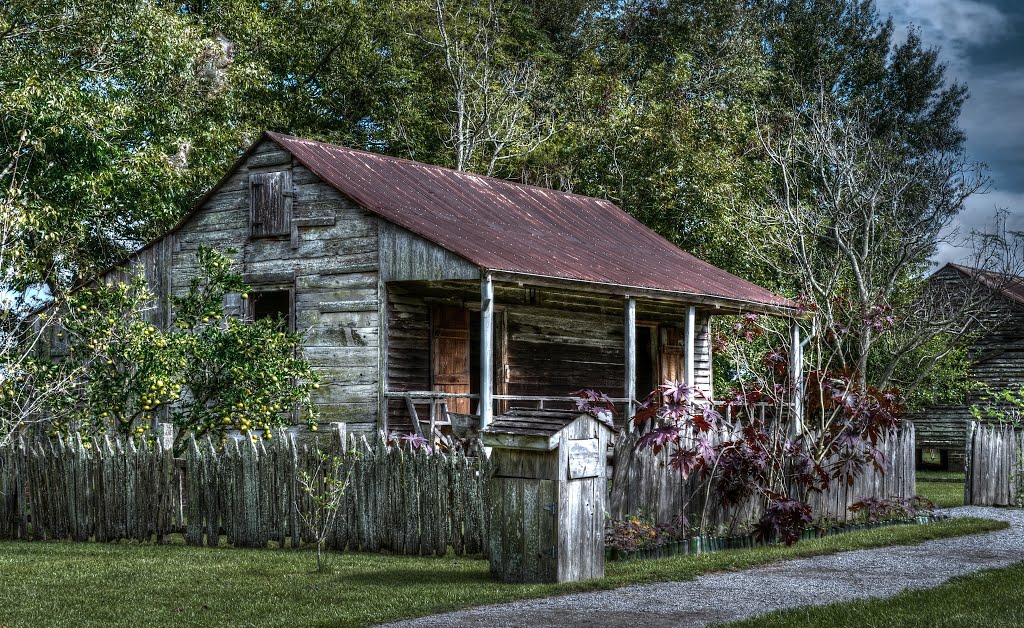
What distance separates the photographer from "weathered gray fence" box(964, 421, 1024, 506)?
17.1 m

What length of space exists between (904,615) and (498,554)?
3210 millimetres

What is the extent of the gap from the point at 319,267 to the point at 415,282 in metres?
1.64

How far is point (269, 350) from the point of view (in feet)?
48.2

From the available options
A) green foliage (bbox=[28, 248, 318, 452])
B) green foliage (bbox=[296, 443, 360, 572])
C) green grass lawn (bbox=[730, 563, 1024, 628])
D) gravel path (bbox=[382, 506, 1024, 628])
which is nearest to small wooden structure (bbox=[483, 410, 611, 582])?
gravel path (bbox=[382, 506, 1024, 628])

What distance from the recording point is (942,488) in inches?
885

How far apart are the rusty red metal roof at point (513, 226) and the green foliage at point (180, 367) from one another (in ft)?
9.62

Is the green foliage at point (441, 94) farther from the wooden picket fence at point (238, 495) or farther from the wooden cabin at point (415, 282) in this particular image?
the wooden picket fence at point (238, 495)

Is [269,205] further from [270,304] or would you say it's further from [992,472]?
[992,472]

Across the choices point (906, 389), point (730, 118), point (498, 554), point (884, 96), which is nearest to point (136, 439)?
point (498, 554)

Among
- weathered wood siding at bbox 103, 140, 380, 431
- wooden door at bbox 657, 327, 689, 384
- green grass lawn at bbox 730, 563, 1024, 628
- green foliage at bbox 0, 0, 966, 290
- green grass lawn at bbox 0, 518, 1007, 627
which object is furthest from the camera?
wooden door at bbox 657, 327, 689, 384

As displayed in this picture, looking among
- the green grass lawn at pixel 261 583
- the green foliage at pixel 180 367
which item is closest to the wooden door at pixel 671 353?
the green foliage at pixel 180 367

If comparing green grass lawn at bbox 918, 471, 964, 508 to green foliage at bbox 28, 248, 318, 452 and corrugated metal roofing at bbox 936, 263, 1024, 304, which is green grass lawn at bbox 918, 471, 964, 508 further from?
green foliage at bbox 28, 248, 318, 452

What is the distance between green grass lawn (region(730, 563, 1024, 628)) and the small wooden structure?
78.4 inches

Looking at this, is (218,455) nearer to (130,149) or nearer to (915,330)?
(130,149)
